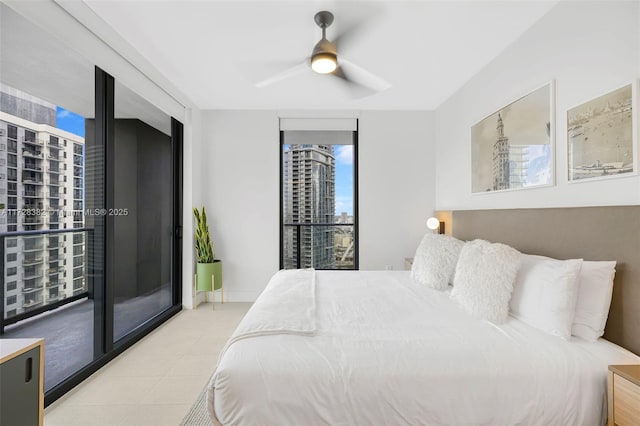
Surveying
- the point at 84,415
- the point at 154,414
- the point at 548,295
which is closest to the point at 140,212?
the point at 84,415

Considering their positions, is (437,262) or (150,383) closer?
(150,383)

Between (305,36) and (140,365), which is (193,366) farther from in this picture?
(305,36)

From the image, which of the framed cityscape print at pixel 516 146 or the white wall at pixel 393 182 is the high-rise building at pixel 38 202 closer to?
the white wall at pixel 393 182

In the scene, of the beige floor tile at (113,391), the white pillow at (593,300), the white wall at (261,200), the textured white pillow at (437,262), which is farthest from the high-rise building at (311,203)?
the white pillow at (593,300)

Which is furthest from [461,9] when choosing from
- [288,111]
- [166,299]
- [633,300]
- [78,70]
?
[166,299]

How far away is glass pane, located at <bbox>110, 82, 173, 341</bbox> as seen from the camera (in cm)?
282

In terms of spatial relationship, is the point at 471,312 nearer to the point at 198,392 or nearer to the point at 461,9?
the point at 198,392

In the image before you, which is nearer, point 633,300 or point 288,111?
point 633,300

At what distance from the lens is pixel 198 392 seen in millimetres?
2029

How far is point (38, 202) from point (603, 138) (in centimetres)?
350

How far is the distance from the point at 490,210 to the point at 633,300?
4.24 ft

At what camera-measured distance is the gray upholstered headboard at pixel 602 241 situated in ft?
4.69

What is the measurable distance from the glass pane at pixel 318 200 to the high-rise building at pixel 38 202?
2553mm

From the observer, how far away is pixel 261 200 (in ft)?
13.5
